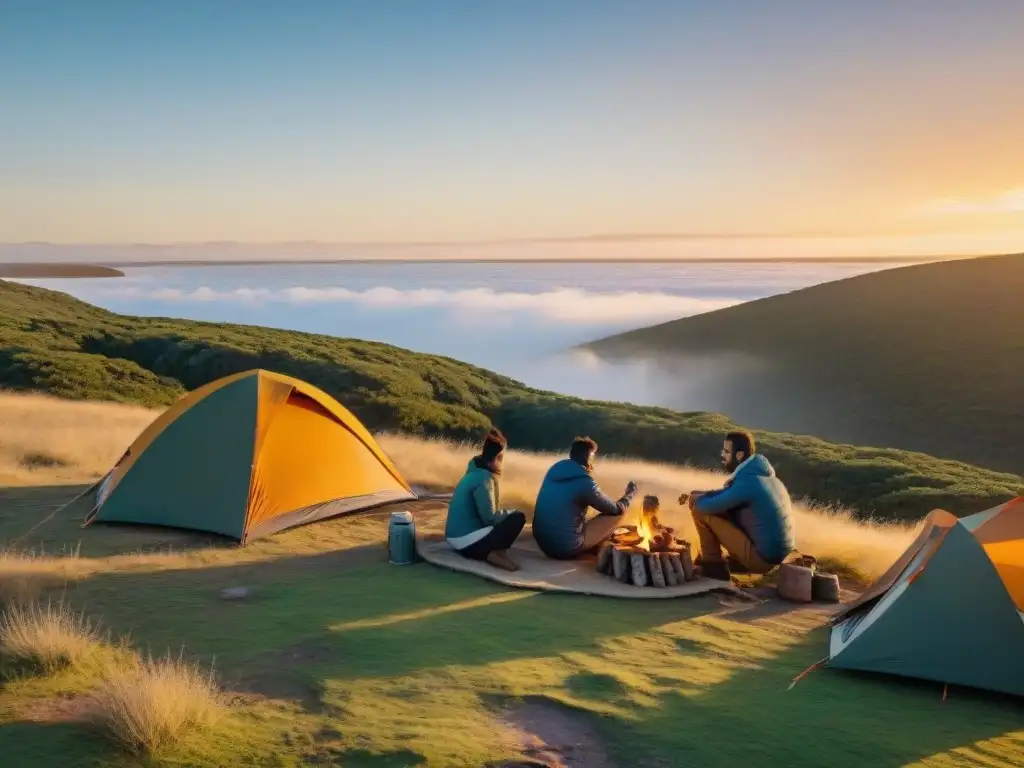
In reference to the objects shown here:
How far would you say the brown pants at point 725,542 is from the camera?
38.4ft

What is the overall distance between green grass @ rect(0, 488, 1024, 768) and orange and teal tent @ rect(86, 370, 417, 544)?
4.15 feet

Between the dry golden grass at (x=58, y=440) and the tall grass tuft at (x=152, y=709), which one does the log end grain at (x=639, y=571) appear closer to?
the tall grass tuft at (x=152, y=709)

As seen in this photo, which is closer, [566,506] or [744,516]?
[744,516]

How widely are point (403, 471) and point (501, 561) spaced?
754 centimetres

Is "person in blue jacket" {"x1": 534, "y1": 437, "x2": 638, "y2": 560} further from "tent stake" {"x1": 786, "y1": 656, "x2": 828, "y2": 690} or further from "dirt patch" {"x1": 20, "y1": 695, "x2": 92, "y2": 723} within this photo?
"dirt patch" {"x1": 20, "y1": 695, "x2": 92, "y2": 723}

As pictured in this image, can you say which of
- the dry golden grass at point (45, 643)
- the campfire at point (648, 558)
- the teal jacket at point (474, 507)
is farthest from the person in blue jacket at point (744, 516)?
the dry golden grass at point (45, 643)

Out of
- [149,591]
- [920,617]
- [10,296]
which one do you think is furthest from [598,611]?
[10,296]

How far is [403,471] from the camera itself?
19078mm

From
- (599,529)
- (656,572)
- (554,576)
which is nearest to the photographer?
(656,572)

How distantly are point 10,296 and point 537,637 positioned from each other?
A: 269ft

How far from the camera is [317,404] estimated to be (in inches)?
573

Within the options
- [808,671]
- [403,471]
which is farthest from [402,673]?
[403,471]

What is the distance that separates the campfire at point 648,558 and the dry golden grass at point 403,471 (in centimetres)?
258

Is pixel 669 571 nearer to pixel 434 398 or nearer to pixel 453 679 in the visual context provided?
pixel 453 679
